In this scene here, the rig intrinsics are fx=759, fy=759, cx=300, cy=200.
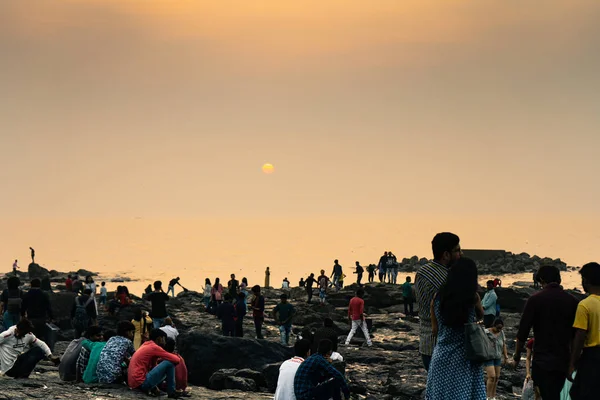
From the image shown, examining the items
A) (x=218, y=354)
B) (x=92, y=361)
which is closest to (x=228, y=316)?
(x=218, y=354)

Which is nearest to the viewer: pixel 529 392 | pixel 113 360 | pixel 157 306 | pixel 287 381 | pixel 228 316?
pixel 287 381

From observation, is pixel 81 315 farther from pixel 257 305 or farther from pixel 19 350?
pixel 19 350

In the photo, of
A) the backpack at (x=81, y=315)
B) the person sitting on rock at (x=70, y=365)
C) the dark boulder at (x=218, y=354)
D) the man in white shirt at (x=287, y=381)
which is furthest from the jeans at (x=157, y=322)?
the man in white shirt at (x=287, y=381)

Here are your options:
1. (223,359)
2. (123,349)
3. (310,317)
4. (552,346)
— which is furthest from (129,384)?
(310,317)

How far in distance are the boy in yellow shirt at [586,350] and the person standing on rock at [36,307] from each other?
13470 mm

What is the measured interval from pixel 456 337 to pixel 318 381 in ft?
9.19

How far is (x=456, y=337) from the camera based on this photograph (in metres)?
8.53

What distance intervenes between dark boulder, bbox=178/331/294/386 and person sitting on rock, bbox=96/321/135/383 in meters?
4.91

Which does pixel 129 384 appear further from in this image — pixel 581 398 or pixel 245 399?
pixel 581 398

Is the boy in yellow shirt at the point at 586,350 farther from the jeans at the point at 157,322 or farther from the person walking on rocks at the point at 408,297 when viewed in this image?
the person walking on rocks at the point at 408,297

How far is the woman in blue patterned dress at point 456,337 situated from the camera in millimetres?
8305

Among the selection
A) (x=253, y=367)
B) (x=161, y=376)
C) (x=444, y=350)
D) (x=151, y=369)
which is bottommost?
(x=253, y=367)

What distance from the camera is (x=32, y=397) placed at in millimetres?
13156

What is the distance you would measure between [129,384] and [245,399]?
2.69 metres
